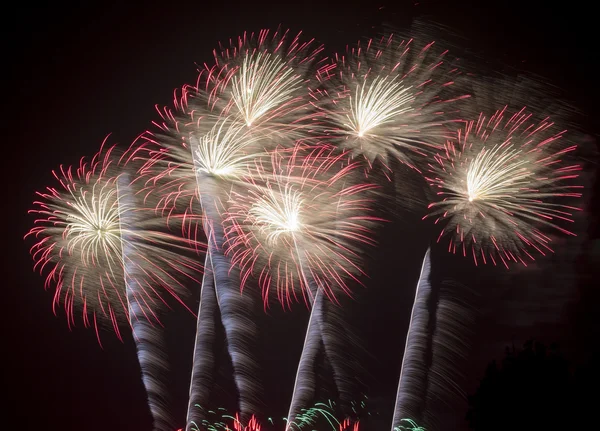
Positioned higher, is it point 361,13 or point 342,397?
point 361,13

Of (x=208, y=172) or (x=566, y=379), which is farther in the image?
(x=208, y=172)

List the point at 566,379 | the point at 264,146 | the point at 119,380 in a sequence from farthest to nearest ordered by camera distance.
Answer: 1. the point at 119,380
2. the point at 264,146
3. the point at 566,379

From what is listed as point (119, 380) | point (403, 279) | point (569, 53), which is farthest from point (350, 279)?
point (569, 53)

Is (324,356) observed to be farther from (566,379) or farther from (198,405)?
(566,379)

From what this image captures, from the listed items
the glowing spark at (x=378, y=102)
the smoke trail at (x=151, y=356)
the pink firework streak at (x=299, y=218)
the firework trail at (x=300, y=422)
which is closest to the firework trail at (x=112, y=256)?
the smoke trail at (x=151, y=356)

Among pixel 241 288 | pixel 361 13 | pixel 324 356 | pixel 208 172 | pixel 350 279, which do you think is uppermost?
pixel 361 13
